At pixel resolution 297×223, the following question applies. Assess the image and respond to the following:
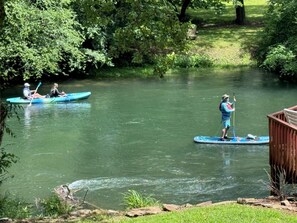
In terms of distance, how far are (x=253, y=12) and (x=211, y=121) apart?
30.4m

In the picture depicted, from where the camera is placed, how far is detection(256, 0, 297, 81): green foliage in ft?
110

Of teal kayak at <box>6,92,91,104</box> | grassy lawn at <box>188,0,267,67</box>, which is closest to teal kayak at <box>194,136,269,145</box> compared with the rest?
teal kayak at <box>6,92,91,104</box>

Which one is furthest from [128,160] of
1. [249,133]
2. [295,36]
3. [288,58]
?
[295,36]

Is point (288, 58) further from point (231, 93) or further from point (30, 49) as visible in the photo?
point (30, 49)

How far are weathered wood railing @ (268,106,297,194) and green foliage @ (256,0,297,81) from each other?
2114cm

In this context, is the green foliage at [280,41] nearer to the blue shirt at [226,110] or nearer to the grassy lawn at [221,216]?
the blue shirt at [226,110]

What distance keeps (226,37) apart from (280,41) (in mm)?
6809

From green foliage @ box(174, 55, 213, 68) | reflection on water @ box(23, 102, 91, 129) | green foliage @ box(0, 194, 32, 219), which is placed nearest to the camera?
green foliage @ box(0, 194, 32, 219)

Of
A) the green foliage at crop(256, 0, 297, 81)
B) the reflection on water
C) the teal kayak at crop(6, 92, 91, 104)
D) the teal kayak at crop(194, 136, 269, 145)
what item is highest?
the green foliage at crop(256, 0, 297, 81)

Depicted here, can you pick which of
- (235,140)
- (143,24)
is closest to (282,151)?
(143,24)

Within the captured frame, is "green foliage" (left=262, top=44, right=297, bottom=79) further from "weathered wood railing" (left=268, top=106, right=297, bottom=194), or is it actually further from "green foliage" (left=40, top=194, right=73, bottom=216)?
"green foliage" (left=40, top=194, right=73, bottom=216)

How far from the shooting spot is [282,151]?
38.7ft

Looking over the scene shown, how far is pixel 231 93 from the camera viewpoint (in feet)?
95.8

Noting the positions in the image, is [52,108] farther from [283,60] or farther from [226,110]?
[283,60]
